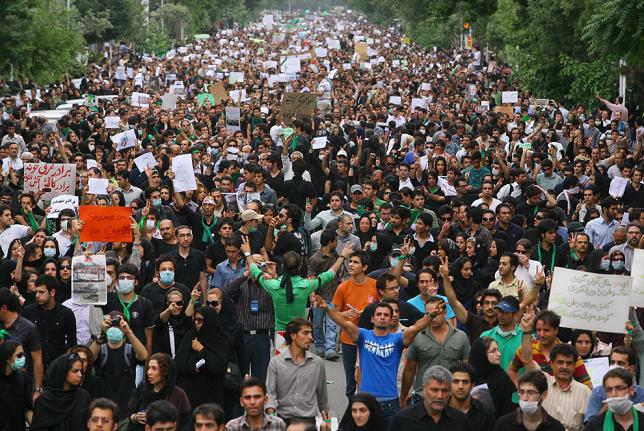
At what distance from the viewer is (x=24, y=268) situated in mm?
13219

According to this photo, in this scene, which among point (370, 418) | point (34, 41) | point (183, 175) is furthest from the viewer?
point (34, 41)

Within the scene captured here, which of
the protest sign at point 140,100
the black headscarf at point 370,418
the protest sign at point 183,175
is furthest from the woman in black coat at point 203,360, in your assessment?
the protest sign at point 140,100

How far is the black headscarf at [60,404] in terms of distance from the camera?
9359 mm

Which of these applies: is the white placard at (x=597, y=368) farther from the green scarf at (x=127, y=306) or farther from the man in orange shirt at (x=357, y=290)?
the green scarf at (x=127, y=306)

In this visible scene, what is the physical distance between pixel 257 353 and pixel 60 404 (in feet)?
8.58

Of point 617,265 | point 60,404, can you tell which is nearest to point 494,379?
point 60,404

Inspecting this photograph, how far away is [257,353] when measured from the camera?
38.5 feet

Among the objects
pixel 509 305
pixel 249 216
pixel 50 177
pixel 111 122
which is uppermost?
pixel 509 305

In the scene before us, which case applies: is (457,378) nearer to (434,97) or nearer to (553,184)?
(553,184)

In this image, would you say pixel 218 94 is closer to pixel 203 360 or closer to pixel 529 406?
pixel 203 360

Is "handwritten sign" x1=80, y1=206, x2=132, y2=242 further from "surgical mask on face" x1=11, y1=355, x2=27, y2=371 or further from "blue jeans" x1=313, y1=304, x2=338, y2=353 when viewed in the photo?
"surgical mask on face" x1=11, y1=355, x2=27, y2=371

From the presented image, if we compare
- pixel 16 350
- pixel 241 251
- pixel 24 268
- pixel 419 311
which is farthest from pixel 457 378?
pixel 24 268

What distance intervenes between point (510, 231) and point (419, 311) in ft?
13.8

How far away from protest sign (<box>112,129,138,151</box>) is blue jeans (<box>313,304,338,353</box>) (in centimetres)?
840
